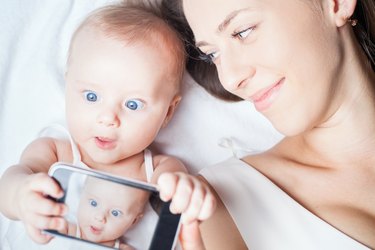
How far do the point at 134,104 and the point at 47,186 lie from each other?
363mm

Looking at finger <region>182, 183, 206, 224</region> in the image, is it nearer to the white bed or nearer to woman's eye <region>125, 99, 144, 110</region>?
woman's eye <region>125, 99, 144, 110</region>

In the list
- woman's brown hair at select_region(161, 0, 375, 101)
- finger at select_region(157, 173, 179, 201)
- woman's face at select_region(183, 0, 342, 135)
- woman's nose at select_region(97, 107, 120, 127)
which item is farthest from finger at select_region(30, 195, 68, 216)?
woman's brown hair at select_region(161, 0, 375, 101)

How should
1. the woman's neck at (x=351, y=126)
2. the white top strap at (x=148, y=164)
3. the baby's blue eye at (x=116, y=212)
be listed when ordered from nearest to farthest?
the baby's blue eye at (x=116, y=212)
the woman's neck at (x=351, y=126)
the white top strap at (x=148, y=164)

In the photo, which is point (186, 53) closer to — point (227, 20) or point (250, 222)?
point (227, 20)

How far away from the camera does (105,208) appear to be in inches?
38.4

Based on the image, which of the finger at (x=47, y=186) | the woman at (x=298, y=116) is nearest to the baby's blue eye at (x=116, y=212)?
the finger at (x=47, y=186)

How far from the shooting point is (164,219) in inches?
34.9

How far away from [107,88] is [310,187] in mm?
505

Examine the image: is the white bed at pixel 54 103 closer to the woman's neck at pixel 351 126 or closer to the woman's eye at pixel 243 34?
the woman's neck at pixel 351 126

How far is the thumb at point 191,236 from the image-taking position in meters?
0.93

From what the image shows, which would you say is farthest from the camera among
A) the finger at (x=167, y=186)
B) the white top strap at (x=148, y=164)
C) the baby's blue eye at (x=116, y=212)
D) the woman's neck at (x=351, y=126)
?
the white top strap at (x=148, y=164)

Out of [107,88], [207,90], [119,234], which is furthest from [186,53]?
[119,234]

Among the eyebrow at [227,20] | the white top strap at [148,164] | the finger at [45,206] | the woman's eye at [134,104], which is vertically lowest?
the white top strap at [148,164]

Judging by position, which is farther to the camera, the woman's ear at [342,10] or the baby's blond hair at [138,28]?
the baby's blond hair at [138,28]
